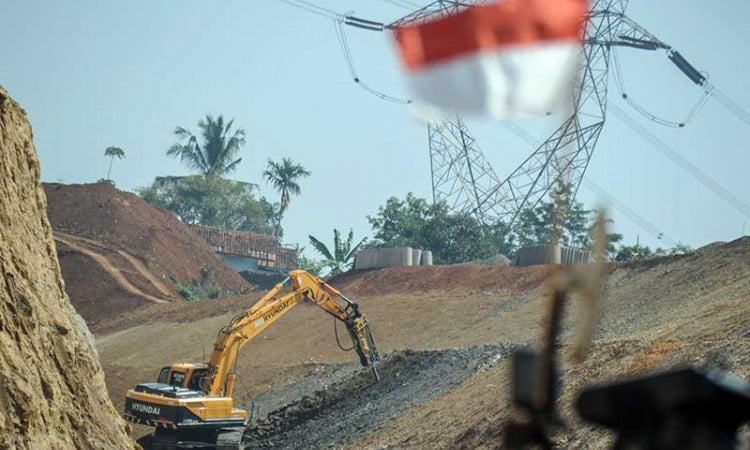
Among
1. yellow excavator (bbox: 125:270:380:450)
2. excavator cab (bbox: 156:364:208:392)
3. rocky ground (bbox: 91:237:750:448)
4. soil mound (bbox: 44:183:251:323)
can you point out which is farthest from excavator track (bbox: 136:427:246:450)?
soil mound (bbox: 44:183:251:323)

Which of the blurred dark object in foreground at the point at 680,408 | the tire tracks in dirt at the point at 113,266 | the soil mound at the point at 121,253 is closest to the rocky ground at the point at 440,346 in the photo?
the tire tracks in dirt at the point at 113,266

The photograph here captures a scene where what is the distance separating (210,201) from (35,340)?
3022 inches

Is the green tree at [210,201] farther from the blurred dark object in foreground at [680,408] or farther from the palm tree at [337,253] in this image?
the blurred dark object in foreground at [680,408]

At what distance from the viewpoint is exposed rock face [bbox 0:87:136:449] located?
14.9 metres

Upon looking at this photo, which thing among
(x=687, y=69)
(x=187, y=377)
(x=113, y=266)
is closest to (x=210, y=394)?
(x=187, y=377)

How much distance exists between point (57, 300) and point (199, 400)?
10.3 meters

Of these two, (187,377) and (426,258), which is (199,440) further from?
(426,258)

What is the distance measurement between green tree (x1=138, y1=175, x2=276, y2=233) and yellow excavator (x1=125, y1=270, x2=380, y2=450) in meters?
56.0

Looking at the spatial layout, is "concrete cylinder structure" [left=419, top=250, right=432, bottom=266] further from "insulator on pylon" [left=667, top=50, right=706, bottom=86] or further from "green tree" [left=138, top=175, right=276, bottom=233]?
"insulator on pylon" [left=667, top=50, right=706, bottom=86]

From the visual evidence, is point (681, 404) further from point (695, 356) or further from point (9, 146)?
point (695, 356)

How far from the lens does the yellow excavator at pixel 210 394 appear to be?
27.6 m

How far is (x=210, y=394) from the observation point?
99.7 feet

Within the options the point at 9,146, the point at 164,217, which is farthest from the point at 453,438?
the point at 164,217

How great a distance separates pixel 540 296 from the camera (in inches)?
1683
